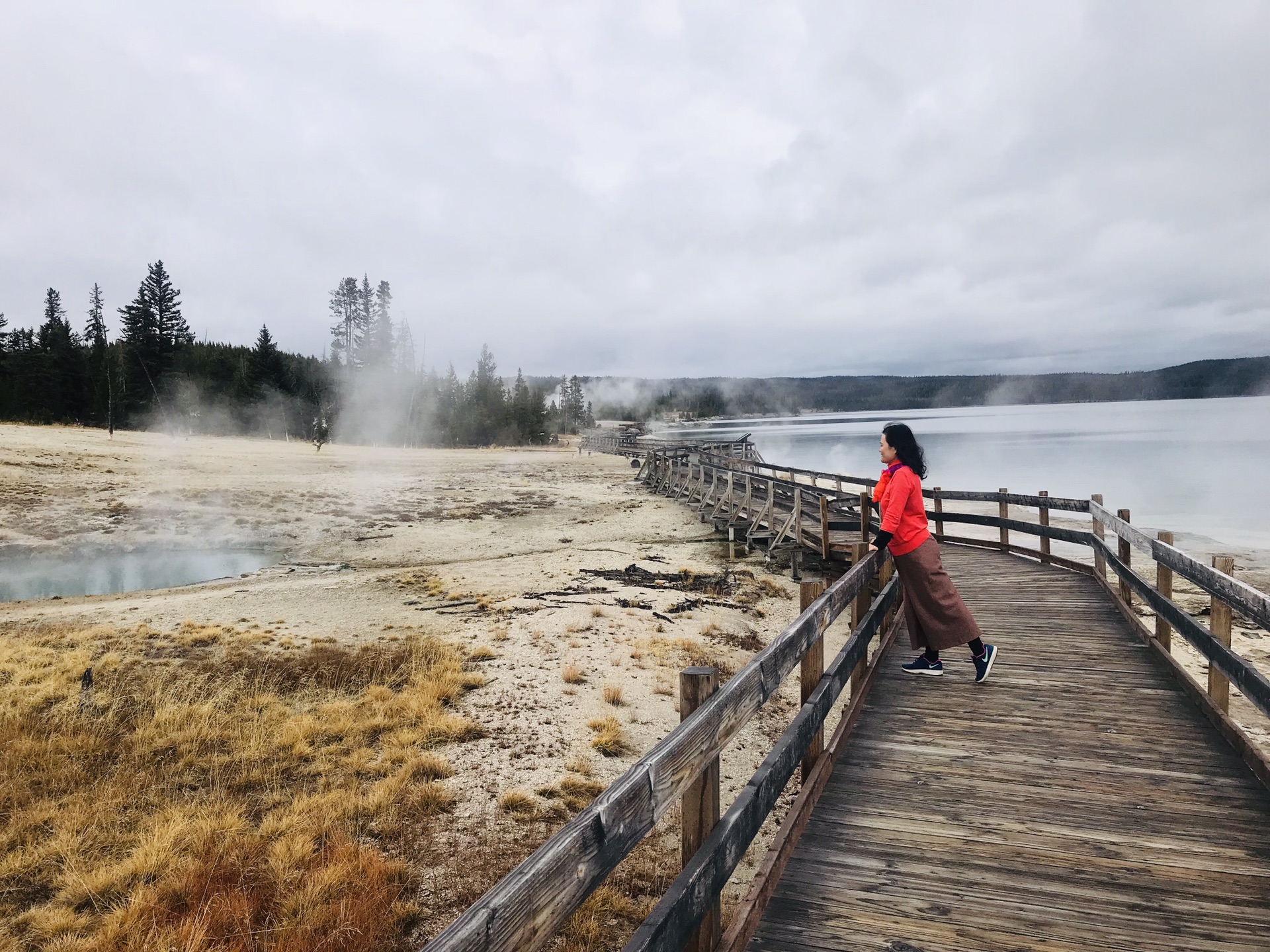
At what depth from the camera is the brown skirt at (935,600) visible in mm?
5230

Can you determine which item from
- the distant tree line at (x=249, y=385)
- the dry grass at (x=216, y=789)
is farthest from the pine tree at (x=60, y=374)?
the dry grass at (x=216, y=789)

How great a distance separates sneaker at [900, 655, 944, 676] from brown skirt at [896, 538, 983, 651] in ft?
1.26

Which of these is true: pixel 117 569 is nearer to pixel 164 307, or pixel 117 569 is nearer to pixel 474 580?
pixel 474 580

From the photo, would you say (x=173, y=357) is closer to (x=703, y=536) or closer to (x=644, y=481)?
(x=644, y=481)

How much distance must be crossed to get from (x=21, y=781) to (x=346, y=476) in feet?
102

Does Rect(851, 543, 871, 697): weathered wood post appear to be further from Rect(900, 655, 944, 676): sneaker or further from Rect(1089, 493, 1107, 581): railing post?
Rect(1089, 493, 1107, 581): railing post

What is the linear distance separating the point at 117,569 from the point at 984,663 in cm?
2159

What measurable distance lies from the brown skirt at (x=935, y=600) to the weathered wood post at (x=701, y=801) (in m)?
3.30

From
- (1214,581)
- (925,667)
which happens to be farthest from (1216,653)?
(925,667)

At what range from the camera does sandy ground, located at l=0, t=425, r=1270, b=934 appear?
26.9ft

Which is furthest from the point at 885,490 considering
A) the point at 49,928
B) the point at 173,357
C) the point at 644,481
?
the point at 173,357

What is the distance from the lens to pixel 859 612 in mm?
5562

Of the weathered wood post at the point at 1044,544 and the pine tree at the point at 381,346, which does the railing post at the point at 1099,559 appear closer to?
the weathered wood post at the point at 1044,544

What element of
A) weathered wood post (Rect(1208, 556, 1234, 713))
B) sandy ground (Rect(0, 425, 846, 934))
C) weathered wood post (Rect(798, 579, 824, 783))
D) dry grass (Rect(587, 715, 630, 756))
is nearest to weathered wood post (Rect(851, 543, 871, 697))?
weathered wood post (Rect(798, 579, 824, 783))
